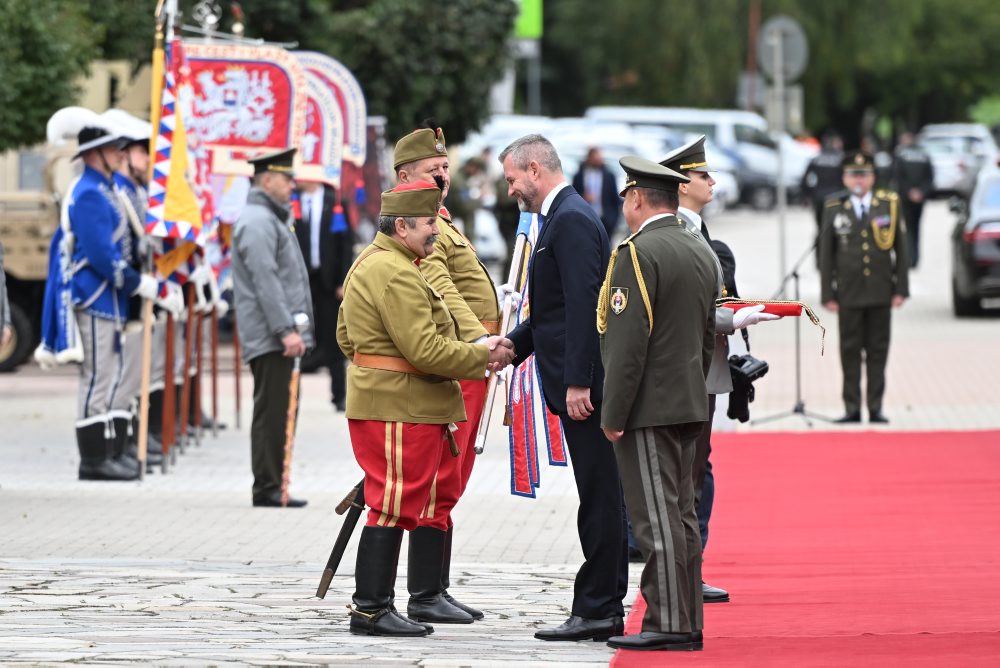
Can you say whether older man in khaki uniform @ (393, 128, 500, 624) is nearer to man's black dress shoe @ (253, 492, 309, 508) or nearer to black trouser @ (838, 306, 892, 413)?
man's black dress shoe @ (253, 492, 309, 508)

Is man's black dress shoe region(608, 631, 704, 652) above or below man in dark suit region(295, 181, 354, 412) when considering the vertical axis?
below

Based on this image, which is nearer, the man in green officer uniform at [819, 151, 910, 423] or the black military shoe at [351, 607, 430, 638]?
the black military shoe at [351, 607, 430, 638]

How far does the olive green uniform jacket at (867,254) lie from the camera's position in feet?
48.3

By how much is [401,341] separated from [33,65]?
34.9 feet

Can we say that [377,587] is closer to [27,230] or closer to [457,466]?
[457,466]

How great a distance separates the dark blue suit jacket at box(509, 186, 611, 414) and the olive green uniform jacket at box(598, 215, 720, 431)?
0.33m

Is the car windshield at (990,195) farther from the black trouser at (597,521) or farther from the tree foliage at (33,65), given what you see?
the black trouser at (597,521)

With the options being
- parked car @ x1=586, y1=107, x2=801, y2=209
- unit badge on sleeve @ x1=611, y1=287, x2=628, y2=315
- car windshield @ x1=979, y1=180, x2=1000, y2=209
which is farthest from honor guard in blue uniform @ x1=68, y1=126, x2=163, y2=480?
parked car @ x1=586, y1=107, x2=801, y2=209

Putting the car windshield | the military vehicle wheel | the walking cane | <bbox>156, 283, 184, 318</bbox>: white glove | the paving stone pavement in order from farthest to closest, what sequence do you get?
1. the car windshield
2. the military vehicle wheel
3. <bbox>156, 283, 184, 318</bbox>: white glove
4. the walking cane
5. the paving stone pavement

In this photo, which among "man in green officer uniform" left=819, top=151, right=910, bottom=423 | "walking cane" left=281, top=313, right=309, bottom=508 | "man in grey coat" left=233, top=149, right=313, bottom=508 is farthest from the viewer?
"man in green officer uniform" left=819, top=151, right=910, bottom=423

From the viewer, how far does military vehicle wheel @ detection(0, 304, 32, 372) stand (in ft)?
59.2

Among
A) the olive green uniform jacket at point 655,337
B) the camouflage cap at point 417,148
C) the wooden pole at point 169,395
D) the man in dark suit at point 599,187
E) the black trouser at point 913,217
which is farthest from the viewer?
the black trouser at point 913,217

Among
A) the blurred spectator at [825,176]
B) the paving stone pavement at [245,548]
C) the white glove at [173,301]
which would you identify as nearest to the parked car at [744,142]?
the blurred spectator at [825,176]

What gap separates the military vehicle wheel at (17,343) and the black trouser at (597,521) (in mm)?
11577
